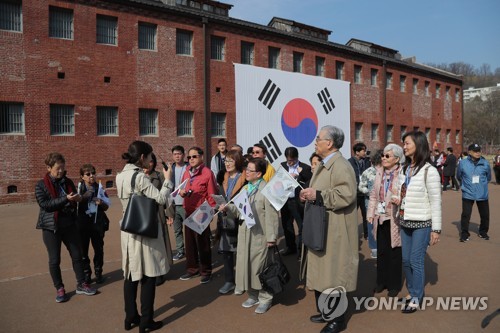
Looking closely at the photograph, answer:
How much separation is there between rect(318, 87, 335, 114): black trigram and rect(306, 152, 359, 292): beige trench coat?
20130mm

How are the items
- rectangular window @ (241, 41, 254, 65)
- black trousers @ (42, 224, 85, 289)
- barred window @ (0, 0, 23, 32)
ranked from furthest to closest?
rectangular window @ (241, 41, 254, 65)
barred window @ (0, 0, 23, 32)
black trousers @ (42, 224, 85, 289)

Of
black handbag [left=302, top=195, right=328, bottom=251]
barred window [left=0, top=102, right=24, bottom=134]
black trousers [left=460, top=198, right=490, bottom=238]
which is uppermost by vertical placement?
barred window [left=0, top=102, right=24, bottom=134]

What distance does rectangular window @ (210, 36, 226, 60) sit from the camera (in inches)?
806

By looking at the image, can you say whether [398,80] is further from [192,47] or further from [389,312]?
[389,312]

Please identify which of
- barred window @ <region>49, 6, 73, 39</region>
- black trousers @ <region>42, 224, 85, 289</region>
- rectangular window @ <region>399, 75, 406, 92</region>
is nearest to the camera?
black trousers @ <region>42, 224, 85, 289</region>

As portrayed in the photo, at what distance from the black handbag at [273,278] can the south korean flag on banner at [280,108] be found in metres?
14.6

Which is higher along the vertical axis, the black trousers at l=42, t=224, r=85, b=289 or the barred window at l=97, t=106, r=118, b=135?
the barred window at l=97, t=106, r=118, b=135

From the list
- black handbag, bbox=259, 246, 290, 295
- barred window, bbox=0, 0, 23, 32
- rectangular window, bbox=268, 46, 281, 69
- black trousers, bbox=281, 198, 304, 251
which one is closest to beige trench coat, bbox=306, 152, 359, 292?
black handbag, bbox=259, 246, 290, 295

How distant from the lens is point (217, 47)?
20.7m

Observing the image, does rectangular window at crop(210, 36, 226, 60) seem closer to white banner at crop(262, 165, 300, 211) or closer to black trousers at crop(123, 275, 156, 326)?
white banner at crop(262, 165, 300, 211)

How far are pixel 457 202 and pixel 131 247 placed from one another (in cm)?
1336

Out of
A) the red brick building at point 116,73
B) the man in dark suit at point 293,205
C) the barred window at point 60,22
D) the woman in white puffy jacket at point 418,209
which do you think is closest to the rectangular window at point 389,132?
the red brick building at point 116,73

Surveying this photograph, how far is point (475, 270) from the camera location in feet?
19.1

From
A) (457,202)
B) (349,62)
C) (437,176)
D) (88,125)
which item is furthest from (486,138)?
(437,176)
